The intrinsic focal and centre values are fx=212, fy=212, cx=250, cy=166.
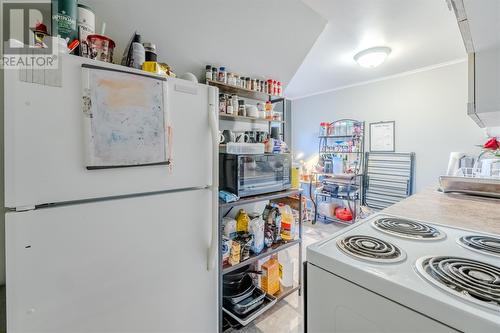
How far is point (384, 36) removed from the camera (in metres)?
2.05

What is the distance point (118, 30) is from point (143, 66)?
0.45 metres

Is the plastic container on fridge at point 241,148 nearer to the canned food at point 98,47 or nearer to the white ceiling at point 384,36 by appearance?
the canned food at point 98,47

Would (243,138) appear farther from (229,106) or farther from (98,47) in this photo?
(98,47)

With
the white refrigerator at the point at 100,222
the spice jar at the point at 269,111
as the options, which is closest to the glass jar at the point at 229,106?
the spice jar at the point at 269,111

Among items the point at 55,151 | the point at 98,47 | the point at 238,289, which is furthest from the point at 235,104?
the point at 238,289

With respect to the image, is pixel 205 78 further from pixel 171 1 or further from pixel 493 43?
pixel 493 43

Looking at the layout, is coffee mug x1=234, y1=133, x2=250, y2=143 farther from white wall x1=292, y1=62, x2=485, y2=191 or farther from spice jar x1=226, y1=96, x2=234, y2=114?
white wall x1=292, y1=62, x2=485, y2=191

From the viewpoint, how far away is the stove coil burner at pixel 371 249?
58 cm

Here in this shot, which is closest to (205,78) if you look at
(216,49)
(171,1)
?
(216,49)

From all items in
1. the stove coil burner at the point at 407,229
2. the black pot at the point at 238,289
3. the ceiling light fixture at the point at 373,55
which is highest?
the ceiling light fixture at the point at 373,55

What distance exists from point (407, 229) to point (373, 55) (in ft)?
7.38

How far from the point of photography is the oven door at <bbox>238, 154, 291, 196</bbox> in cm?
145

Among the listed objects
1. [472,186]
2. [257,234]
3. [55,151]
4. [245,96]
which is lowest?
[257,234]

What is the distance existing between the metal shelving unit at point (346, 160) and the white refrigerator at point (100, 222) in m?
2.91
